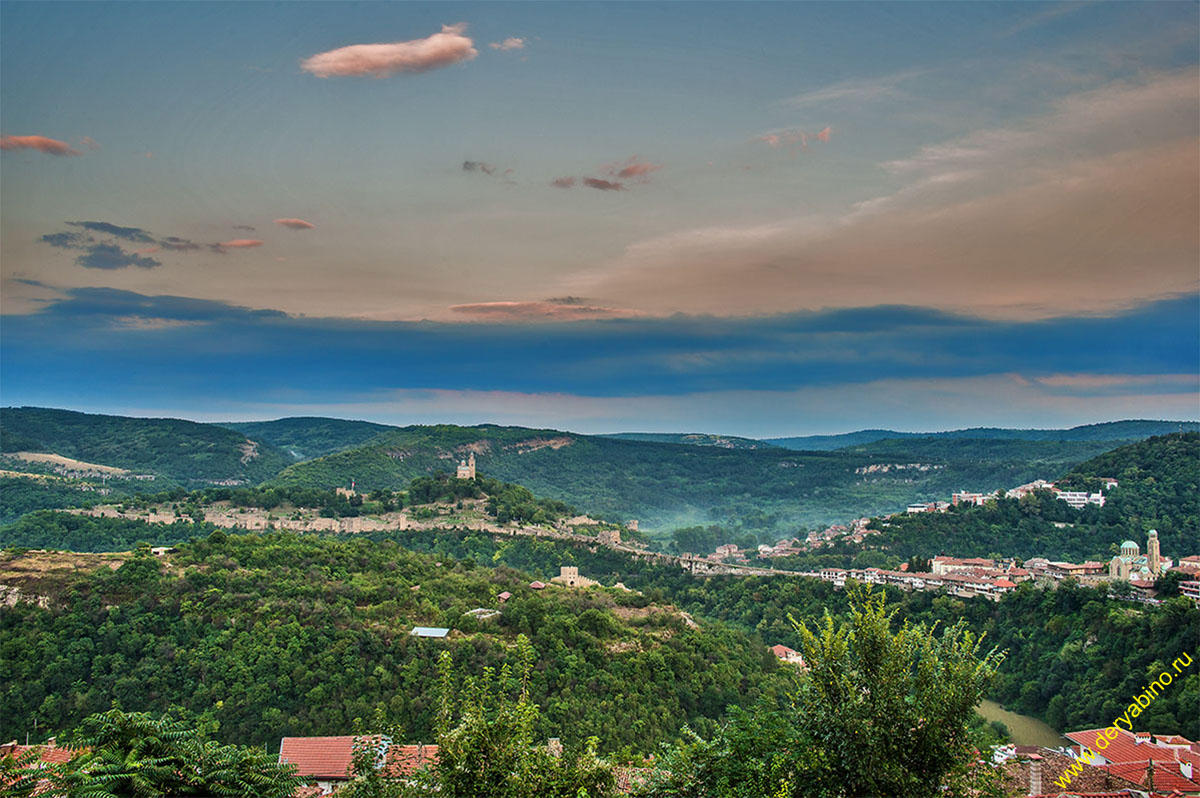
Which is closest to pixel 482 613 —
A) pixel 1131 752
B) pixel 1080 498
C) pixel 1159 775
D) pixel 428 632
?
pixel 428 632

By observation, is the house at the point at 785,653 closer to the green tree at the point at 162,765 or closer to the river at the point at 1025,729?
the river at the point at 1025,729

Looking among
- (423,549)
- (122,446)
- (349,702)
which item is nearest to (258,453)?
(122,446)

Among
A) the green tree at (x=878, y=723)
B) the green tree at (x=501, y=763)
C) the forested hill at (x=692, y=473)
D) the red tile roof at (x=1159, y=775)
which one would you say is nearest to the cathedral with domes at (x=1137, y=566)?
the red tile roof at (x=1159, y=775)

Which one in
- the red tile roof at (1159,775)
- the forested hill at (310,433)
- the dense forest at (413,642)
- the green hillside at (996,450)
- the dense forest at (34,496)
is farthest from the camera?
the forested hill at (310,433)

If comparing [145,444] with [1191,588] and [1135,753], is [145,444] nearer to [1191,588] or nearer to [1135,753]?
[1191,588]

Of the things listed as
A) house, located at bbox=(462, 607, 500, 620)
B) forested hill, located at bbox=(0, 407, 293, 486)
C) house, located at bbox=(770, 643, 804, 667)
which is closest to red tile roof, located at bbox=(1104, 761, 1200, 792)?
house, located at bbox=(770, 643, 804, 667)

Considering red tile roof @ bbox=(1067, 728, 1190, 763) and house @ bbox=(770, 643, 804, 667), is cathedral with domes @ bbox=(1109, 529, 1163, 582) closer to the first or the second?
house @ bbox=(770, 643, 804, 667)

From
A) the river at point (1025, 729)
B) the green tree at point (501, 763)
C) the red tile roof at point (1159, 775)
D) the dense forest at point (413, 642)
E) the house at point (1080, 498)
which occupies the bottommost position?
the river at point (1025, 729)
